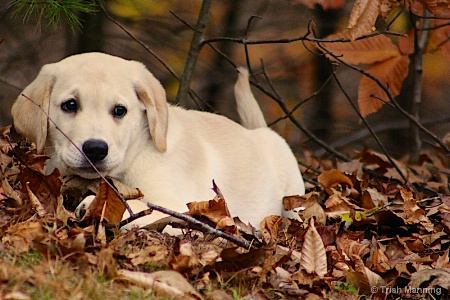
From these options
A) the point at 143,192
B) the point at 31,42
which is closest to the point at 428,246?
the point at 143,192

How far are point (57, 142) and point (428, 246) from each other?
207 cm

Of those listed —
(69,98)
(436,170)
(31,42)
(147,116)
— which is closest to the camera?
(69,98)

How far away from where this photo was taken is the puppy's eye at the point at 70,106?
153 inches

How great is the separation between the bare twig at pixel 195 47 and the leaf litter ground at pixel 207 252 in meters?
1.57

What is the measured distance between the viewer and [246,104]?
18.5 ft

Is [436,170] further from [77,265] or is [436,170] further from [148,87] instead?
[77,265]

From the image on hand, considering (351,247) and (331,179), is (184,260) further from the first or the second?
(331,179)

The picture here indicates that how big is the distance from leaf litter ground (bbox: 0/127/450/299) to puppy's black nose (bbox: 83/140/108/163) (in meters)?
0.20

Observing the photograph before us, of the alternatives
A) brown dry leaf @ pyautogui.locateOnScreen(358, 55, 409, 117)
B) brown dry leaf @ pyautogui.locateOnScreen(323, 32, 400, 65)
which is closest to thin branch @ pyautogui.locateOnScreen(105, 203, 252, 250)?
brown dry leaf @ pyautogui.locateOnScreen(323, 32, 400, 65)

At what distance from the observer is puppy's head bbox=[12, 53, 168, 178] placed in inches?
149

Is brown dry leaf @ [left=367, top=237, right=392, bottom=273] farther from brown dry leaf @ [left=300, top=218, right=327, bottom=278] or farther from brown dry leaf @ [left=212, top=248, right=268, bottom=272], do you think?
brown dry leaf @ [left=212, top=248, right=268, bottom=272]

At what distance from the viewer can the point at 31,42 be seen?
7.41 metres

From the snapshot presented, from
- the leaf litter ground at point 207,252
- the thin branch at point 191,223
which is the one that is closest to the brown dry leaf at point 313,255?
the leaf litter ground at point 207,252

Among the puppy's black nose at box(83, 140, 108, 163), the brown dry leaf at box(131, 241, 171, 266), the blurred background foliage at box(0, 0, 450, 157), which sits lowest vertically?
the blurred background foliage at box(0, 0, 450, 157)
